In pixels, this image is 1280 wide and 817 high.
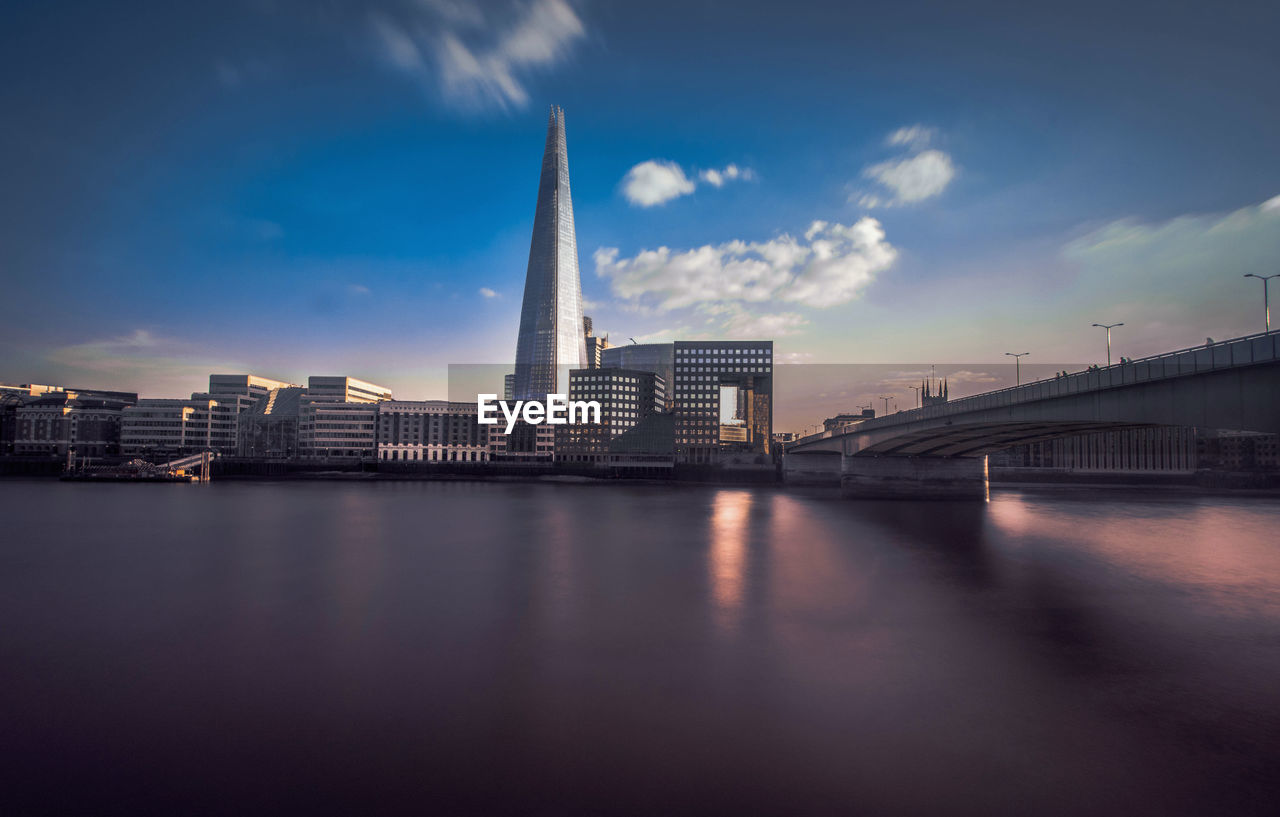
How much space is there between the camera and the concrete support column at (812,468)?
332 feet

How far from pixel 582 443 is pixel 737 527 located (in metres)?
112

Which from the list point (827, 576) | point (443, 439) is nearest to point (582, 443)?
point (443, 439)

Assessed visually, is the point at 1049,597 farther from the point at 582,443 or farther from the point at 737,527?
the point at 582,443

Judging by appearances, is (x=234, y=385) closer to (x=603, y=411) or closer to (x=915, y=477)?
(x=603, y=411)

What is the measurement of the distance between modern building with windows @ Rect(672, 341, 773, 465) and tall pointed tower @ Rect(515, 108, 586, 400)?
126ft

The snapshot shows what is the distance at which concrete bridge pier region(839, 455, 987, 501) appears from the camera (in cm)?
6731

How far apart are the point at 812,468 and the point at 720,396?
3216 inches

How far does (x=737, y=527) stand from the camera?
44.1 meters

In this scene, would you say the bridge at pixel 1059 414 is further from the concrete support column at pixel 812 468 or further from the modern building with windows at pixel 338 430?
the modern building with windows at pixel 338 430

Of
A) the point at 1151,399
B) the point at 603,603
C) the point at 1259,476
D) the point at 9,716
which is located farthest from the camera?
the point at 1259,476

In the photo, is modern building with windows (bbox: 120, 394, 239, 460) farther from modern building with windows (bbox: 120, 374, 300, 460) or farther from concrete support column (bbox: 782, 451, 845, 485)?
concrete support column (bbox: 782, 451, 845, 485)

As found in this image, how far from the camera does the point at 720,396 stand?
7210 inches

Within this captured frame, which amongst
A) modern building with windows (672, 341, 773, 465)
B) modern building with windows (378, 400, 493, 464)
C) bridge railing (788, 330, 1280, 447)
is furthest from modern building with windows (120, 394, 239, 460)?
bridge railing (788, 330, 1280, 447)

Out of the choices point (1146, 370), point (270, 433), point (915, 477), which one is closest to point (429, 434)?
point (270, 433)
